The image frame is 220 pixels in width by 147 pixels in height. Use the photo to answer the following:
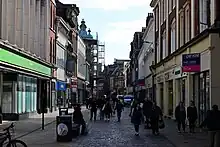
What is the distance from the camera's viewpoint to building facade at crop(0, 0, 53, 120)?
32750 millimetres

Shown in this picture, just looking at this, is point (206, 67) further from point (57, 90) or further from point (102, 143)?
point (57, 90)

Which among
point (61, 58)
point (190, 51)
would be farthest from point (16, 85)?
point (61, 58)

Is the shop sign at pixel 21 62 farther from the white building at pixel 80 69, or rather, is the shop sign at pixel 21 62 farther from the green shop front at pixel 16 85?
the white building at pixel 80 69

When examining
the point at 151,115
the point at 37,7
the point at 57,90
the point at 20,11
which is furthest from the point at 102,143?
the point at 57,90

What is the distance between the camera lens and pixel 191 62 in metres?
23.5

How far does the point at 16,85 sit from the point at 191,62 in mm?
16467

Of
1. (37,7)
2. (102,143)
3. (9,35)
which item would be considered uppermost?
(37,7)

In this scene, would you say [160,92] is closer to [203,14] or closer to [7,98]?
[7,98]

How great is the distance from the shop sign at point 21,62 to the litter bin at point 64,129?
35.2ft

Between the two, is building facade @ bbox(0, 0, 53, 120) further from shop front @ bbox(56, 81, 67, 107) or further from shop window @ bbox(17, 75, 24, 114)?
shop front @ bbox(56, 81, 67, 107)

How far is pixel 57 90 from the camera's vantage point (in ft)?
203

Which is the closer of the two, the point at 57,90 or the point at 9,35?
the point at 9,35

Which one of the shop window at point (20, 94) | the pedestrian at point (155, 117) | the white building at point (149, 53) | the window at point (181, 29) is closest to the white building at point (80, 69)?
the white building at point (149, 53)

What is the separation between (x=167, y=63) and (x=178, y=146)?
934 inches
